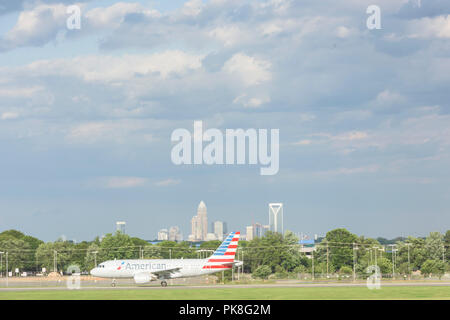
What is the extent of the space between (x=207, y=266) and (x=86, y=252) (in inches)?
3345

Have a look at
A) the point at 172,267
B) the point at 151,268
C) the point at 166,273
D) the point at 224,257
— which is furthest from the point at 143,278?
the point at 224,257

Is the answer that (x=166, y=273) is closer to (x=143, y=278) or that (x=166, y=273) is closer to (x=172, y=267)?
(x=172, y=267)

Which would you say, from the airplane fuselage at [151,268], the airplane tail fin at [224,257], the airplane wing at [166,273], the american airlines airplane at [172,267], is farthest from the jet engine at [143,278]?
the airplane tail fin at [224,257]

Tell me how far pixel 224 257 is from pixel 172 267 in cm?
734

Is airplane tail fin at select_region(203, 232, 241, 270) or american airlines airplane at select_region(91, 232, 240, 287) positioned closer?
american airlines airplane at select_region(91, 232, 240, 287)

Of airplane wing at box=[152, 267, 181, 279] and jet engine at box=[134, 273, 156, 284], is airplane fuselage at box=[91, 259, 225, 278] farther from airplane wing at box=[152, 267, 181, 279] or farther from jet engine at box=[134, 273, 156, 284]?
jet engine at box=[134, 273, 156, 284]

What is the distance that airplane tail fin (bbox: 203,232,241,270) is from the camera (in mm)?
88188

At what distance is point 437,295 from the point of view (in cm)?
5894

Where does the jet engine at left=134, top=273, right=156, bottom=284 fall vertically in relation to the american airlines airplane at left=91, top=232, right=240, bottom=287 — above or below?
below

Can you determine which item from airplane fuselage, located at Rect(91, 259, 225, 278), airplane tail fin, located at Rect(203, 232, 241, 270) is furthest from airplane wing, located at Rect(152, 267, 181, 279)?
airplane tail fin, located at Rect(203, 232, 241, 270)

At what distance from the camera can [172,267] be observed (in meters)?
87.7

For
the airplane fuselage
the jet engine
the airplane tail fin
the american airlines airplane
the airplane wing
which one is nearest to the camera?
the jet engine
